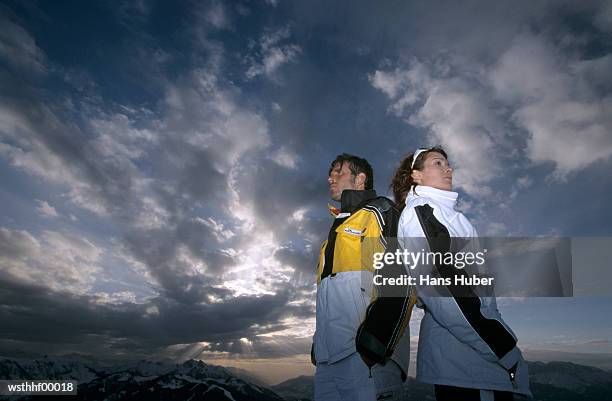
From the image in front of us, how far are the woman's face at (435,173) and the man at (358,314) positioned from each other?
0.67 m

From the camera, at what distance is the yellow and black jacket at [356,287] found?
3.65 m

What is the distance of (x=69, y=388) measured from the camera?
529 inches

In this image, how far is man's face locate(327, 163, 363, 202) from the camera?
230 inches

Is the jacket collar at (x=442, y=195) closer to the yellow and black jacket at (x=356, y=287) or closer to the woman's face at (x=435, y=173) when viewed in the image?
the woman's face at (x=435, y=173)

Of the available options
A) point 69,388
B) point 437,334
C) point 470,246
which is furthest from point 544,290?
point 69,388

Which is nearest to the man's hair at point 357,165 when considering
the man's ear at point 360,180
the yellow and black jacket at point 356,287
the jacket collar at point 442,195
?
the man's ear at point 360,180

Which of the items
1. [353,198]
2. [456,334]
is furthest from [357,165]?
[456,334]

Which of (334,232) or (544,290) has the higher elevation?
(334,232)

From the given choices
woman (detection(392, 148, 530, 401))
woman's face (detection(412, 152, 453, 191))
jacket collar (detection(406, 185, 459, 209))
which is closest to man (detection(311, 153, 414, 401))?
woman (detection(392, 148, 530, 401))

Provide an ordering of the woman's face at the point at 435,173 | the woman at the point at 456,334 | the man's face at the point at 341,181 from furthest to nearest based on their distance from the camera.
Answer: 1. the man's face at the point at 341,181
2. the woman's face at the point at 435,173
3. the woman at the point at 456,334

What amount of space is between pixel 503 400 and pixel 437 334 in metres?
0.70

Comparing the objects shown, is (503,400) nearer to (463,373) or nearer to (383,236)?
(463,373)

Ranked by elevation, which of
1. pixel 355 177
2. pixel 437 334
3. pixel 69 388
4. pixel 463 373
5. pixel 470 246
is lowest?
pixel 69 388

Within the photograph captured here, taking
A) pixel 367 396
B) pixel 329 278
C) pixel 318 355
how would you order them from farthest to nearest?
pixel 329 278 < pixel 318 355 < pixel 367 396
